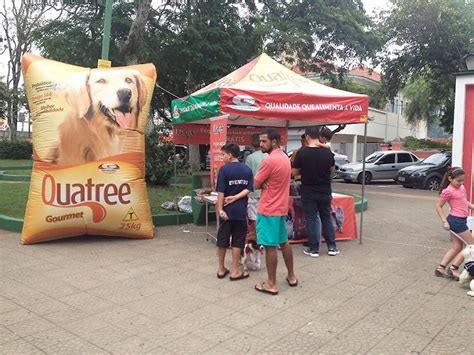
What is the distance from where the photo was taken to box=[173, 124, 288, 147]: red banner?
8805 millimetres

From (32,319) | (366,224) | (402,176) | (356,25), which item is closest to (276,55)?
(356,25)

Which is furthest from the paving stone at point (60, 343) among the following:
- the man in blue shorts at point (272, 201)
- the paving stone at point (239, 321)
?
the man in blue shorts at point (272, 201)

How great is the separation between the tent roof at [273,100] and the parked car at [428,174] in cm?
1172

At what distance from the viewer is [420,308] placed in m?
4.43

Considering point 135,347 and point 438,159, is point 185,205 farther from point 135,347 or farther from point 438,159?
point 438,159

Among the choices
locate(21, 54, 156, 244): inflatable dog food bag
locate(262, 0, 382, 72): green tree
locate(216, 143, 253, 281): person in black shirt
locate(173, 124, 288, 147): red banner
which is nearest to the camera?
locate(216, 143, 253, 281): person in black shirt

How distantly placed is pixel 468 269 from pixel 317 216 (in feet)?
6.82

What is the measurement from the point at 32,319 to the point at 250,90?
13.1ft

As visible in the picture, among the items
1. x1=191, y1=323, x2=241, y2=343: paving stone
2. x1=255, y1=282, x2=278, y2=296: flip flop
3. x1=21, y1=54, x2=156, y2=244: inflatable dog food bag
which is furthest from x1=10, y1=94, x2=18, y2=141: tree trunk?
x1=191, y1=323, x2=241, y2=343: paving stone

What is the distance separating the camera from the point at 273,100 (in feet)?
21.4

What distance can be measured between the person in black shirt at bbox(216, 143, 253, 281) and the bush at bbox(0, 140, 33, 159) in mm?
25455

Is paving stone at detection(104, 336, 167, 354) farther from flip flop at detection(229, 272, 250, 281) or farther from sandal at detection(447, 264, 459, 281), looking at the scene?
sandal at detection(447, 264, 459, 281)

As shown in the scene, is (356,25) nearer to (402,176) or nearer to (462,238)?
(402,176)

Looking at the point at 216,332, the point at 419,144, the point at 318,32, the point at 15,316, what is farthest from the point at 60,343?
the point at 419,144
